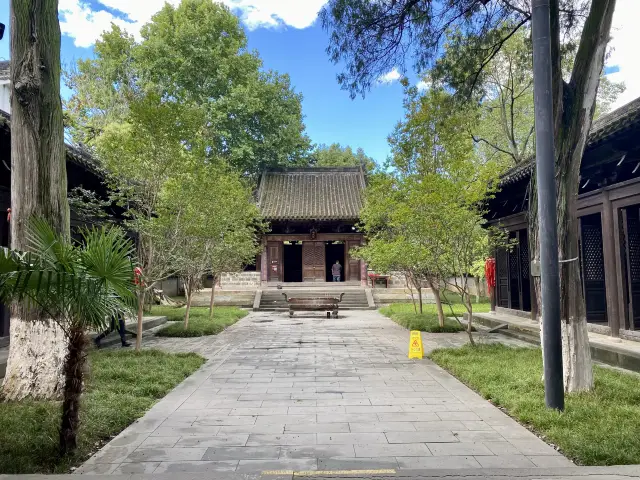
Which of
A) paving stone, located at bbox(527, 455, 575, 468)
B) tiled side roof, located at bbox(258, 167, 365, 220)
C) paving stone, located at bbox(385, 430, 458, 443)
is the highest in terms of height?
tiled side roof, located at bbox(258, 167, 365, 220)

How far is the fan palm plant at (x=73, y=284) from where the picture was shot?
10.5ft

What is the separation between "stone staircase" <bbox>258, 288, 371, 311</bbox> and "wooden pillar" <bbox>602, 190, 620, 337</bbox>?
41.5 ft

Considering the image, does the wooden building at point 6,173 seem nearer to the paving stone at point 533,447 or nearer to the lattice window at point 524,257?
the paving stone at point 533,447

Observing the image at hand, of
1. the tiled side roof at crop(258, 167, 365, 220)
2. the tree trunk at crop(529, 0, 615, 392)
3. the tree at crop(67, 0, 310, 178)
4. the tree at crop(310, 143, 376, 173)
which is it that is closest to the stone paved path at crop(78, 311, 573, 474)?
the tree trunk at crop(529, 0, 615, 392)

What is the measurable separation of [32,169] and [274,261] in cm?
1960

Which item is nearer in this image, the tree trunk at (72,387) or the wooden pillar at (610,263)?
the tree trunk at (72,387)

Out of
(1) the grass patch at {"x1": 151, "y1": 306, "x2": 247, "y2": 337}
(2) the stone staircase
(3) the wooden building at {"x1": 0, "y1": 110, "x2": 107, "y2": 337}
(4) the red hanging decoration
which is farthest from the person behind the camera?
(2) the stone staircase

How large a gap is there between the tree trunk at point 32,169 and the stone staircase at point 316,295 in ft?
51.8

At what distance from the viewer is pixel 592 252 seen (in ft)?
35.8

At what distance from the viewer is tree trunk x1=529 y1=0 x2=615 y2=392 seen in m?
5.13

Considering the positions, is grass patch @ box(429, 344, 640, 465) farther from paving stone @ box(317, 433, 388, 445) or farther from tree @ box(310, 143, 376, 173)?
tree @ box(310, 143, 376, 173)

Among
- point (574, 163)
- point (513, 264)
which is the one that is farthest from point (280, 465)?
point (513, 264)

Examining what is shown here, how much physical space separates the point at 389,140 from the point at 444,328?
498cm

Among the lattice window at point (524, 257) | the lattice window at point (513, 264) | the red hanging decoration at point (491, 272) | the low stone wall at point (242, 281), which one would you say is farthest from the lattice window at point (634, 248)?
the low stone wall at point (242, 281)
